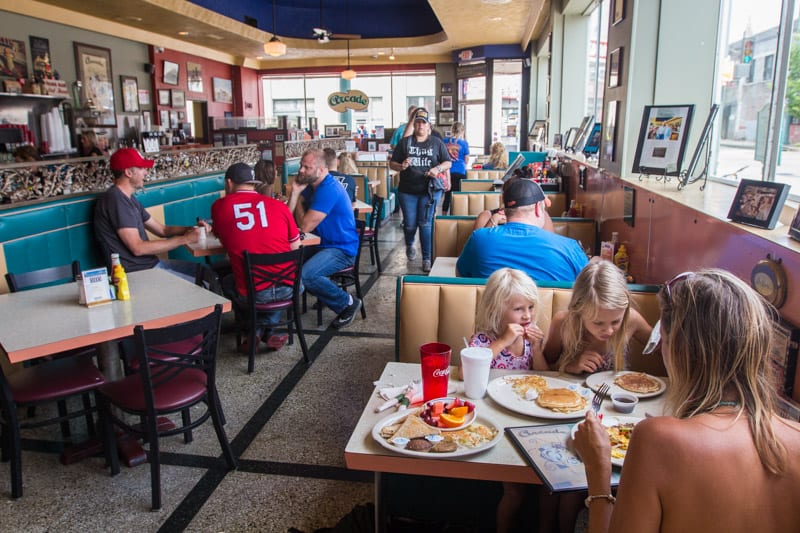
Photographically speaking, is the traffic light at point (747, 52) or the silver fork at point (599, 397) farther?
the traffic light at point (747, 52)

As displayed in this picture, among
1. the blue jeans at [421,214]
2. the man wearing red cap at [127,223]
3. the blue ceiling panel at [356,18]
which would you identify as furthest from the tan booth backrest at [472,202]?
the blue ceiling panel at [356,18]

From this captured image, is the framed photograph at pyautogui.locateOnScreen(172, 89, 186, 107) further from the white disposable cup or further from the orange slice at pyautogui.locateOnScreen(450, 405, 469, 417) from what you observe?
the orange slice at pyautogui.locateOnScreen(450, 405, 469, 417)

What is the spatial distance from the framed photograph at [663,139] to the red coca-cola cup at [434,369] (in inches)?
87.1

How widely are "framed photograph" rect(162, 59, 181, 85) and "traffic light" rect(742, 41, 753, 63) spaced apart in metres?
12.5

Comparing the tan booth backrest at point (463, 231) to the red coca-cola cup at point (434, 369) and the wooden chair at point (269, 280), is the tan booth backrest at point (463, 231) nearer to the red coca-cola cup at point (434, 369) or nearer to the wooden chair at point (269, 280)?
the wooden chair at point (269, 280)

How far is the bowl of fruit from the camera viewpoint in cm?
174

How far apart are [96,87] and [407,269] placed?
302 inches

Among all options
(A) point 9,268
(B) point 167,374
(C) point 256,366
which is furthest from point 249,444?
(A) point 9,268

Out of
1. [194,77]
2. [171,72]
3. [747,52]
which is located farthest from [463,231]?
[194,77]

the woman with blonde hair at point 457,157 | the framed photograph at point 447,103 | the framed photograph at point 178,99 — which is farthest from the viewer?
the framed photograph at point 447,103

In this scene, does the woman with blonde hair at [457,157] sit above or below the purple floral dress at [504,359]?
above

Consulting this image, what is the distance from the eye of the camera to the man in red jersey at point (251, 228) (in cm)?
429

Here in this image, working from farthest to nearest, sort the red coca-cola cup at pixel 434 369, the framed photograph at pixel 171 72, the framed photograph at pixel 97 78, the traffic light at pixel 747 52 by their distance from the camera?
the framed photograph at pixel 171 72 → the framed photograph at pixel 97 78 → the traffic light at pixel 747 52 → the red coca-cola cup at pixel 434 369

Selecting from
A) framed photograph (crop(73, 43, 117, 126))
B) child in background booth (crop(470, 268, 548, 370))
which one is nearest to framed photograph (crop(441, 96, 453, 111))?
framed photograph (crop(73, 43, 117, 126))
